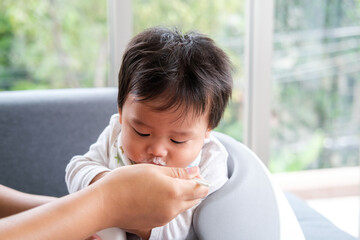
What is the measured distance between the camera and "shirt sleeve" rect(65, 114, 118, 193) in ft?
3.62

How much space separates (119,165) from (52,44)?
4.75ft

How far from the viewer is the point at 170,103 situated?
1.00m

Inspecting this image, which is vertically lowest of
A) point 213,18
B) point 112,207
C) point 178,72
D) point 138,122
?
point 112,207

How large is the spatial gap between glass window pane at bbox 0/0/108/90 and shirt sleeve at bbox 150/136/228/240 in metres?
1.32

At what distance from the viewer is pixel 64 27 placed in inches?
93.4

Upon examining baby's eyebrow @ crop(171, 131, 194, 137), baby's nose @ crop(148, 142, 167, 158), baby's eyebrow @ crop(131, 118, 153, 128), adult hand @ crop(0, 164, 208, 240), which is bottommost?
adult hand @ crop(0, 164, 208, 240)

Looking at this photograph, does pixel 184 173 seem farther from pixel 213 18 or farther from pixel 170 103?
pixel 213 18

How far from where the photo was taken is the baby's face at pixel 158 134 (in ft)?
3.31

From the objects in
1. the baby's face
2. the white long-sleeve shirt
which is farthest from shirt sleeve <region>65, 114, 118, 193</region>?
the baby's face

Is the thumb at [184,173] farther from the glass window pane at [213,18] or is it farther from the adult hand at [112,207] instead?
the glass window pane at [213,18]

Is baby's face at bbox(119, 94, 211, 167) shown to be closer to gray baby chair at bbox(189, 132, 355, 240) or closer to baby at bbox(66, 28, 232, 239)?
baby at bbox(66, 28, 232, 239)

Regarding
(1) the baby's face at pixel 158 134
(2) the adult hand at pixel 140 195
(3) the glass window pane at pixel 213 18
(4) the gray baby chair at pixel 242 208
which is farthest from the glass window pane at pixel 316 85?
(2) the adult hand at pixel 140 195

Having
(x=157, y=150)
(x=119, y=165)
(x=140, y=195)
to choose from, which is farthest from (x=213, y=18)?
(x=140, y=195)

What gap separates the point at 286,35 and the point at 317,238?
4.80ft
